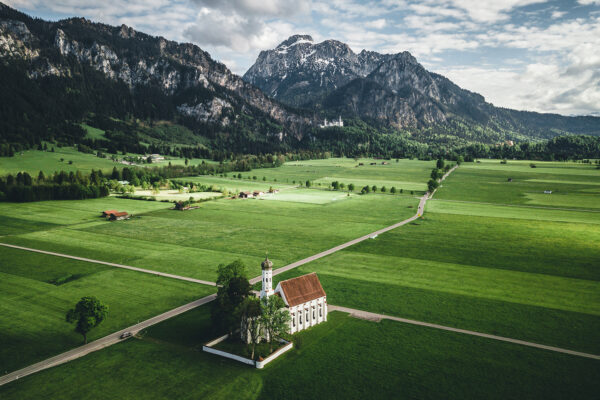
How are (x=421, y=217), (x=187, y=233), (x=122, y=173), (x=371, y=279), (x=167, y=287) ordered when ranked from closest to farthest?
(x=167, y=287)
(x=371, y=279)
(x=187, y=233)
(x=421, y=217)
(x=122, y=173)

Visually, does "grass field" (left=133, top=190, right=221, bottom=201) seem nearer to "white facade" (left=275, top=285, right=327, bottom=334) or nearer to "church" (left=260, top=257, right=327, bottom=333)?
"church" (left=260, top=257, right=327, bottom=333)

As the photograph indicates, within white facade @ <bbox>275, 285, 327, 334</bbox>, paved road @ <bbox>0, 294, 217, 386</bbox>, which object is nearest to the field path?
paved road @ <bbox>0, 294, 217, 386</bbox>

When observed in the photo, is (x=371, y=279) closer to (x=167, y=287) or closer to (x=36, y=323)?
(x=167, y=287)

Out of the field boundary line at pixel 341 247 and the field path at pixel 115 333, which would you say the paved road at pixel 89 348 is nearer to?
the field path at pixel 115 333

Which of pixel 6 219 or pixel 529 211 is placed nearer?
pixel 6 219

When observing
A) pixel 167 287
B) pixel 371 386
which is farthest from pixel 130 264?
pixel 371 386

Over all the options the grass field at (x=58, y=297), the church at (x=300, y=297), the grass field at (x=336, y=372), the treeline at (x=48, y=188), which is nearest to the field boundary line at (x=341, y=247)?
the grass field at (x=58, y=297)
